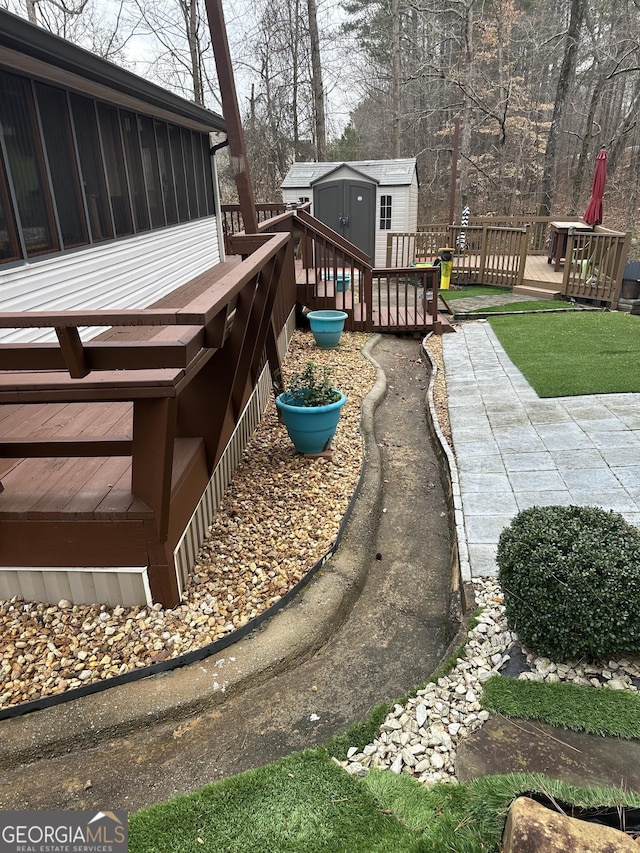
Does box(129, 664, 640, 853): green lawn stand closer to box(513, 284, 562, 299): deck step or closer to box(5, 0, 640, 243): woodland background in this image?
box(513, 284, 562, 299): deck step

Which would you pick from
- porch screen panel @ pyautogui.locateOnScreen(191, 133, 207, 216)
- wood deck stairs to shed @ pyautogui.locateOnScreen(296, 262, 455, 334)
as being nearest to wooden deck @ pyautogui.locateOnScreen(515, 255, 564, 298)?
wood deck stairs to shed @ pyautogui.locateOnScreen(296, 262, 455, 334)

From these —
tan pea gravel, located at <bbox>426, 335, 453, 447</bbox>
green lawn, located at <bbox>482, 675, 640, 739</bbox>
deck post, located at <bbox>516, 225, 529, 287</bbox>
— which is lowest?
tan pea gravel, located at <bbox>426, 335, 453, 447</bbox>

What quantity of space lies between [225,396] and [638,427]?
3.87 meters

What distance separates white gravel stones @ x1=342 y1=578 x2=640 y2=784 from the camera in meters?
2.09

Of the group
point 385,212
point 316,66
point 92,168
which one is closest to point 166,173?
point 92,168

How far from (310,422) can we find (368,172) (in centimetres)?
1205

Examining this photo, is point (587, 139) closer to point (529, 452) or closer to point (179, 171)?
point (179, 171)

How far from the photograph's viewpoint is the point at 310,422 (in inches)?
173

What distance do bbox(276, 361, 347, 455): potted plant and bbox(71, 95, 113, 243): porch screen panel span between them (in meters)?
2.30

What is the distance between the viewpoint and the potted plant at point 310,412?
14.3ft

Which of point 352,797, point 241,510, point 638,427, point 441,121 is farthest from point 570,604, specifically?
point 441,121

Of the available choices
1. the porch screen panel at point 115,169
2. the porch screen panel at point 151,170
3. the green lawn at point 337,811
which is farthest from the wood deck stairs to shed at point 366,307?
the green lawn at point 337,811

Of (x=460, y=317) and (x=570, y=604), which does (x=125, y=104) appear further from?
(x=460, y=317)

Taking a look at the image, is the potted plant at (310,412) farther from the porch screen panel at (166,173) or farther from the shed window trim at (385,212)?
the shed window trim at (385,212)
